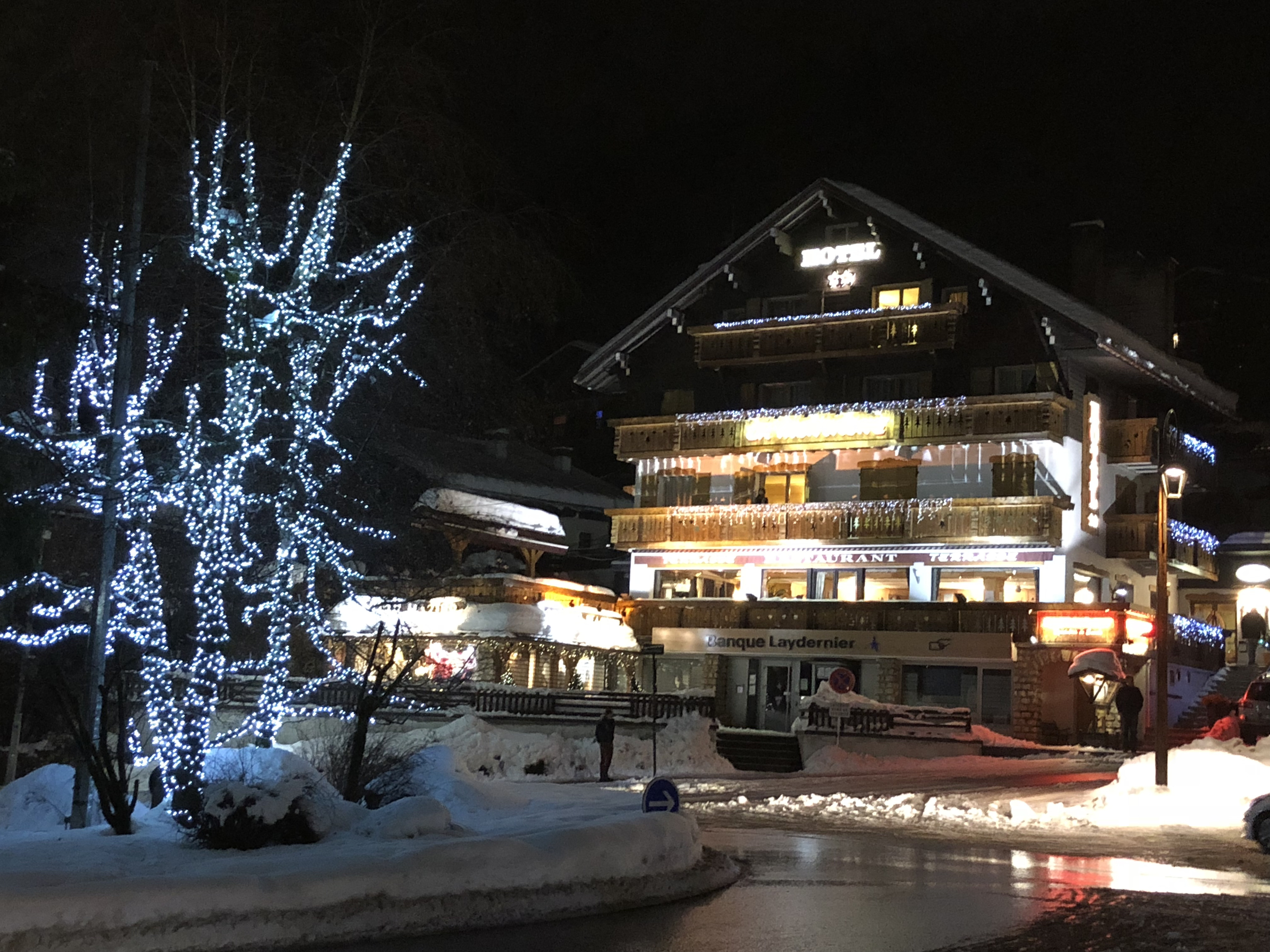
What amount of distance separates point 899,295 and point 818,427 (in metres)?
4.99

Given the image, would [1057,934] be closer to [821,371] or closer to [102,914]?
[102,914]

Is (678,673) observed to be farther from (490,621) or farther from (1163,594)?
(1163,594)

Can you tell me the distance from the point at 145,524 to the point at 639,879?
30.9 feet

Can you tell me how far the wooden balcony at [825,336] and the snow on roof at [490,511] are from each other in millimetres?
7879

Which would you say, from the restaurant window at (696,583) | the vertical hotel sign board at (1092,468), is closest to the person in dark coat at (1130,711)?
the vertical hotel sign board at (1092,468)

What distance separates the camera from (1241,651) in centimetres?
4850

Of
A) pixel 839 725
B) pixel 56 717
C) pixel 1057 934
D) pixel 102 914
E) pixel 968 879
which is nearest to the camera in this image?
pixel 102 914

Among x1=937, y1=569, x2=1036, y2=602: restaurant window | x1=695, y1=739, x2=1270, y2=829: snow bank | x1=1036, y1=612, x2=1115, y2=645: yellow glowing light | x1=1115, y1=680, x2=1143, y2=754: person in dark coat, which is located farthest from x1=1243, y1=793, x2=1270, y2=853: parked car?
x1=937, y1=569, x2=1036, y2=602: restaurant window

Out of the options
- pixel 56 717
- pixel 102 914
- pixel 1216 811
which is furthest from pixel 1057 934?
pixel 56 717

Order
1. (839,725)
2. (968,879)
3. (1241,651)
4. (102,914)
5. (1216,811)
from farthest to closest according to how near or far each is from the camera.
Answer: (1241,651) → (839,725) → (1216,811) → (968,879) → (102,914)

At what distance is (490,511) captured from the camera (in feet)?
153

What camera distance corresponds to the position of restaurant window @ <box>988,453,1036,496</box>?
1656 inches

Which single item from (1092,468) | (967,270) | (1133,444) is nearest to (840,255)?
(967,270)

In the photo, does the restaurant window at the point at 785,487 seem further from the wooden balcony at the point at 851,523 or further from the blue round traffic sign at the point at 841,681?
the blue round traffic sign at the point at 841,681
